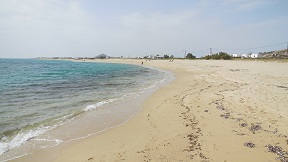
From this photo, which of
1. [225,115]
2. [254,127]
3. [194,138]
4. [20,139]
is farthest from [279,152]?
[20,139]

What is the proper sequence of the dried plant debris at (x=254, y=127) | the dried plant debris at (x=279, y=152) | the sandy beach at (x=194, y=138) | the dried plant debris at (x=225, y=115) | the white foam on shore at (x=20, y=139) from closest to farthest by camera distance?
the dried plant debris at (x=279, y=152), the sandy beach at (x=194, y=138), the white foam on shore at (x=20, y=139), the dried plant debris at (x=254, y=127), the dried plant debris at (x=225, y=115)

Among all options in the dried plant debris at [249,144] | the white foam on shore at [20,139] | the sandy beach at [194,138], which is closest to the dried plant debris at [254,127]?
the sandy beach at [194,138]

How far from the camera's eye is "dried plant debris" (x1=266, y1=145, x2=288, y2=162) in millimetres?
4969

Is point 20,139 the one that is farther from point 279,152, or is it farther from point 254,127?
point 254,127

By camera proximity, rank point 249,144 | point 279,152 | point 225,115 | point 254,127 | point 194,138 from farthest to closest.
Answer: point 225,115
point 254,127
point 194,138
point 249,144
point 279,152

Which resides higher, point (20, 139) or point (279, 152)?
point (279, 152)

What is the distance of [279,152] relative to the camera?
5.28 m

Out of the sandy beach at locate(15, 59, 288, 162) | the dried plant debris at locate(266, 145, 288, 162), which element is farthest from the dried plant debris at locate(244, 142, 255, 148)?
the dried plant debris at locate(266, 145, 288, 162)

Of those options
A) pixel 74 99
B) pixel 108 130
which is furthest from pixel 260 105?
pixel 74 99

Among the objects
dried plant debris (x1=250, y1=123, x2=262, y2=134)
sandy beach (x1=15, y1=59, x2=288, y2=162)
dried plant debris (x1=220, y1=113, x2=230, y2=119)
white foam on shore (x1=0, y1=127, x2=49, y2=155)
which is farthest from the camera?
dried plant debris (x1=220, y1=113, x2=230, y2=119)

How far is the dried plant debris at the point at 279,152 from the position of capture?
4.97m

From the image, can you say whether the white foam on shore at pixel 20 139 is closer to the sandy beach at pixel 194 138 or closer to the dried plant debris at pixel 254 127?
the sandy beach at pixel 194 138

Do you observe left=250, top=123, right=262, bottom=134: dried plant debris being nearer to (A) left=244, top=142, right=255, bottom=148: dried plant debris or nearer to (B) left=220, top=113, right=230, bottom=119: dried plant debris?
(A) left=244, top=142, right=255, bottom=148: dried plant debris

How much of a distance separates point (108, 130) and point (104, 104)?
4293mm
